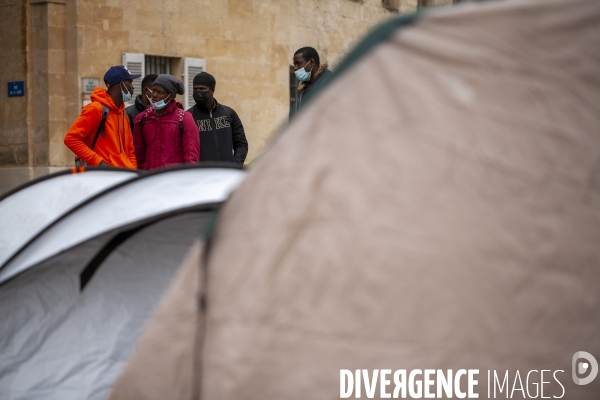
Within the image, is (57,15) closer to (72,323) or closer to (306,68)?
(306,68)

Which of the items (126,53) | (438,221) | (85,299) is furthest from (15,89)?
(438,221)

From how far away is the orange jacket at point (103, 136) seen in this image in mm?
6957

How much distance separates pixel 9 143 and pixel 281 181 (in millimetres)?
10542

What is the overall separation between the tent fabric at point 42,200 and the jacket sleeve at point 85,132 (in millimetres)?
1836

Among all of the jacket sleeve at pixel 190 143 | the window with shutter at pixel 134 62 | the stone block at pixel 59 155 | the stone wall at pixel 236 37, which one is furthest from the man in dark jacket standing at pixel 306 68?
the window with shutter at pixel 134 62

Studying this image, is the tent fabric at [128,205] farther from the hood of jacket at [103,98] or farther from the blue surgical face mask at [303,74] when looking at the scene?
the blue surgical face mask at [303,74]

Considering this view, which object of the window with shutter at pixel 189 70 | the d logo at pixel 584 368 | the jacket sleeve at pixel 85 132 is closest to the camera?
the d logo at pixel 584 368

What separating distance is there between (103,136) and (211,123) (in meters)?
1.30

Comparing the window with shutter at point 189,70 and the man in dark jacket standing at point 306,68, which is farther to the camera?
the window with shutter at point 189,70

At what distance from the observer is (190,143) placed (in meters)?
7.24

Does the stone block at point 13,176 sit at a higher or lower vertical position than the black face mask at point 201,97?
lower

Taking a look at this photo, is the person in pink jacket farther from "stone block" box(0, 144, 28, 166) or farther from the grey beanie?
"stone block" box(0, 144, 28, 166)

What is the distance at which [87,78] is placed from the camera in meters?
12.9

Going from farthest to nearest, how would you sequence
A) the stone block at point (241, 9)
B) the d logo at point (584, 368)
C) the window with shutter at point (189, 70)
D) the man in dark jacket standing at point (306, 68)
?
the stone block at point (241, 9), the window with shutter at point (189, 70), the man in dark jacket standing at point (306, 68), the d logo at point (584, 368)
